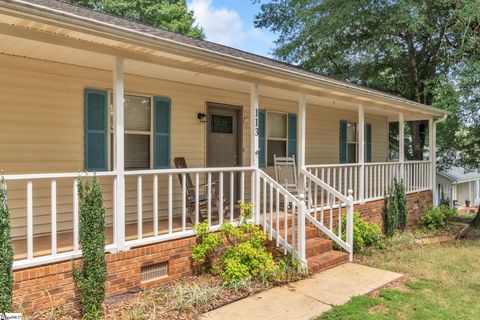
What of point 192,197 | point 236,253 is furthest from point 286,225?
point 192,197

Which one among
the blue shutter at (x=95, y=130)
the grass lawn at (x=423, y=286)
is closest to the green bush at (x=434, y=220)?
the grass lawn at (x=423, y=286)

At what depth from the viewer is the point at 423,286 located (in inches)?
200

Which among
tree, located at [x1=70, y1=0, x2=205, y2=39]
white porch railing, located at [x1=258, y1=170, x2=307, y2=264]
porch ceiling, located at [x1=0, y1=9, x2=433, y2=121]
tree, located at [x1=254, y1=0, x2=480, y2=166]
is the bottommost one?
white porch railing, located at [x1=258, y1=170, x2=307, y2=264]

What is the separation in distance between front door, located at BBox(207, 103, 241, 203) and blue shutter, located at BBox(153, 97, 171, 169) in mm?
1014

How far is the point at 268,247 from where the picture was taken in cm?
584

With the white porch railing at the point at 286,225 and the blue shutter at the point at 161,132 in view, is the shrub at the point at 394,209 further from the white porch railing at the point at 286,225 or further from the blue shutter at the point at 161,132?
the blue shutter at the point at 161,132

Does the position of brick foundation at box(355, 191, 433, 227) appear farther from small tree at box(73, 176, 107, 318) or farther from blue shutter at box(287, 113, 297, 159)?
small tree at box(73, 176, 107, 318)

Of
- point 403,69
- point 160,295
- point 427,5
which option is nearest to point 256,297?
point 160,295

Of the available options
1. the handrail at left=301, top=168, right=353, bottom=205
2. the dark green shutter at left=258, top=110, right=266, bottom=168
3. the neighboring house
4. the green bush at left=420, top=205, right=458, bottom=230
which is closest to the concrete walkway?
the handrail at left=301, top=168, right=353, bottom=205

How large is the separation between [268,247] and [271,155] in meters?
3.09

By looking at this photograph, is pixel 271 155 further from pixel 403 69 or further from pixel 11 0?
pixel 403 69

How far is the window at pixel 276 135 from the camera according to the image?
27.9 feet

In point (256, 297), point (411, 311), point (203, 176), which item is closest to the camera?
point (411, 311)

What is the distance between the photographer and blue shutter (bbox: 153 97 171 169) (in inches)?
244
